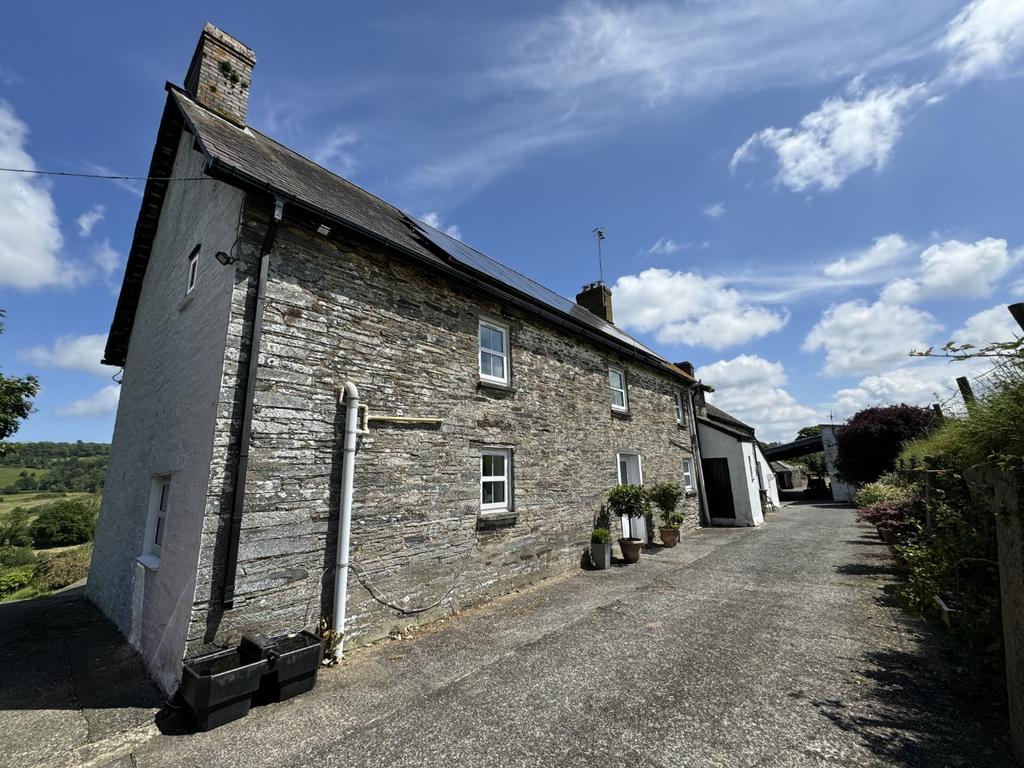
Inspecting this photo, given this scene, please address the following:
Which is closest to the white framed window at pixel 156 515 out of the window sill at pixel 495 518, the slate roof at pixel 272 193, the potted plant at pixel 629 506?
the slate roof at pixel 272 193

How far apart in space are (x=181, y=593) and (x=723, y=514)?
58.7ft

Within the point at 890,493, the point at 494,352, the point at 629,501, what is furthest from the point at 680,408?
the point at 494,352

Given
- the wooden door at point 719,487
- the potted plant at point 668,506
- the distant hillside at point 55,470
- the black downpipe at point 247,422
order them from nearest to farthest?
the black downpipe at point 247,422
the potted plant at point 668,506
the wooden door at point 719,487
the distant hillside at point 55,470

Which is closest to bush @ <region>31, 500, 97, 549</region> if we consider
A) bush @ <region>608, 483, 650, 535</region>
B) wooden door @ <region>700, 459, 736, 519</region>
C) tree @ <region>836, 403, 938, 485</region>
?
bush @ <region>608, 483, 650, 535</region>

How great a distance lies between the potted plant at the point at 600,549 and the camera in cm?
992

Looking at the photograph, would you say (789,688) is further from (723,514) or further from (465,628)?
(723,514)

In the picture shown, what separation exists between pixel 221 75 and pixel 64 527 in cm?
4239

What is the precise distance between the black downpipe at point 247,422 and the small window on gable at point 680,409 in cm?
1440

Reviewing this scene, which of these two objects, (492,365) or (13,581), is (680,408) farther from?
(13,581)

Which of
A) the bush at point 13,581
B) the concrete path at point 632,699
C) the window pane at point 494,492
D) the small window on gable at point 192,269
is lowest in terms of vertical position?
the bush at point 13,581

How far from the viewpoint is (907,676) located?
4.28 m

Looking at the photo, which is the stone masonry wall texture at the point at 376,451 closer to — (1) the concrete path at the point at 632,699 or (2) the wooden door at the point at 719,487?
(1) the concrete path at the point at 632,699

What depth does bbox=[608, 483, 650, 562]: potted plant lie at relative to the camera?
10.4 metres

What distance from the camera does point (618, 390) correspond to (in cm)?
1300
